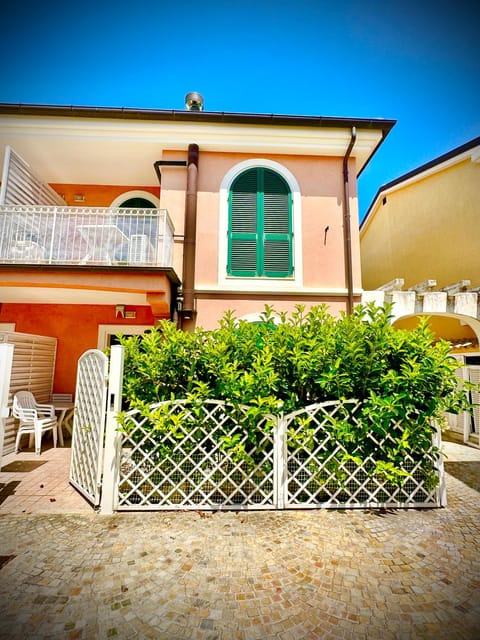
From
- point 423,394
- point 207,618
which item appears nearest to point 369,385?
point 423,394

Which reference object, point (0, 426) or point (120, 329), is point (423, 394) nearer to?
point (0, 426)

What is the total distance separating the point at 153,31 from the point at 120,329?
757 centimetres

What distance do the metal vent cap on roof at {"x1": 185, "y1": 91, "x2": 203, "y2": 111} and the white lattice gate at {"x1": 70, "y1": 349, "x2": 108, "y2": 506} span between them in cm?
822

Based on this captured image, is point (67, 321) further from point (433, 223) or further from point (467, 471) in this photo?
point (433, 223)

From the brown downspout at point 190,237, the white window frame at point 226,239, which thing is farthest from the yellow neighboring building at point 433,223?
the brown downspout at point 190,237

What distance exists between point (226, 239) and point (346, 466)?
5.59 m

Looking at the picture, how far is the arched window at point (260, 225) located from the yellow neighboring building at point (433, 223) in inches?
262

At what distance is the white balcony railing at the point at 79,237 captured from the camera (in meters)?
6.14

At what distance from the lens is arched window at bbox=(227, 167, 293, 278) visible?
7520 mm

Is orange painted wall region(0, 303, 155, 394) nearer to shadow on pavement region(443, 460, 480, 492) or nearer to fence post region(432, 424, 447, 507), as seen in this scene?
fence post region(432, 424, 447, 507)

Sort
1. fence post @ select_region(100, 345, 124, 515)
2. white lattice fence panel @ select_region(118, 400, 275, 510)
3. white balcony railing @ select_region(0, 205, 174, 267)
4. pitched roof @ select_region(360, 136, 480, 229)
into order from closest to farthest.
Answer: fence post @ select_region(100, 345, 124, 515) < white lattice fence panel @ select_region(118, 400, 275, 510) < white balcony railing @ select_region(0, 205, 174, 267) < pitched roof @ select_region(360, 136, 480, 229)

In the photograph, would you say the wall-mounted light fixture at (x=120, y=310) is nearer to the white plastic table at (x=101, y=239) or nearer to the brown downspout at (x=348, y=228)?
the white plastic table at (x=101, y=239)

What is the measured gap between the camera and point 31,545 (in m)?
3.07

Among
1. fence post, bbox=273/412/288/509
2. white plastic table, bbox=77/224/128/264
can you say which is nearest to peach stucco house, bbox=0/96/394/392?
white plastic table, bbox=77/224/128/264
